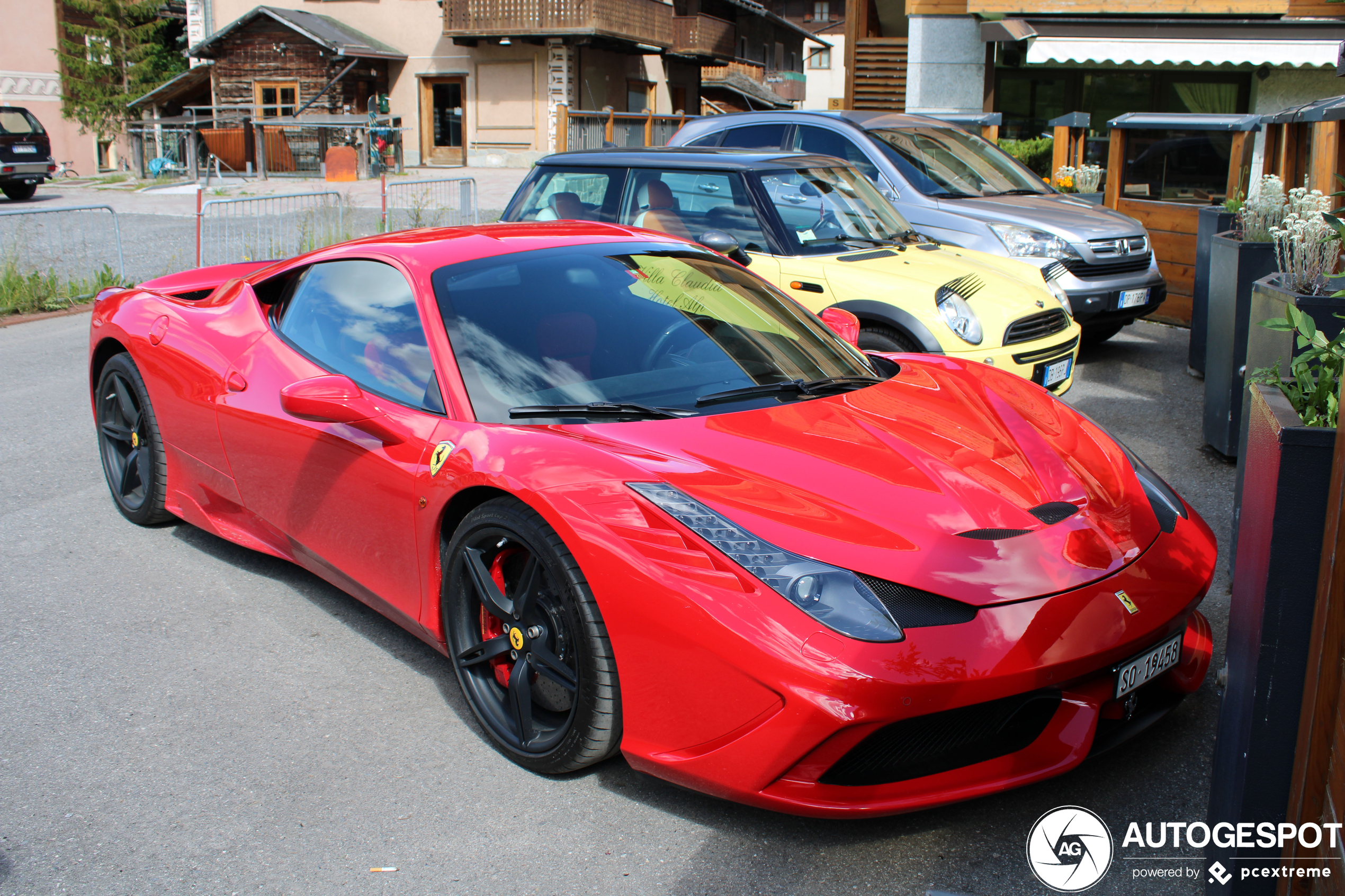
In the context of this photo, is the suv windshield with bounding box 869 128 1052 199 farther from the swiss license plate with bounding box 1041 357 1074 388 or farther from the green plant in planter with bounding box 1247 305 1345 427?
the green plant in planter with bounding box 1247 305 1345 427

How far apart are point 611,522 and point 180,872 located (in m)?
1.26

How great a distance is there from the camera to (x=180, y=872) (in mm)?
2500

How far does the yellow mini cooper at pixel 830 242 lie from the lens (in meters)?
5.97

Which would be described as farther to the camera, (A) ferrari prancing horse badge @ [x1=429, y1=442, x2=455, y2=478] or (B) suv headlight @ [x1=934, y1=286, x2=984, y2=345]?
(B) suv headlight @ [x1=934, y1=286, x2=984, y2=345]

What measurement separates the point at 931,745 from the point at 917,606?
0.98ft

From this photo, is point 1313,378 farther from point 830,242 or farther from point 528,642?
point 830,242

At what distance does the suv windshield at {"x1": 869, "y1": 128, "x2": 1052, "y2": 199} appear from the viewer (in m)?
8.84

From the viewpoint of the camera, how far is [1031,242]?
26.7 feet

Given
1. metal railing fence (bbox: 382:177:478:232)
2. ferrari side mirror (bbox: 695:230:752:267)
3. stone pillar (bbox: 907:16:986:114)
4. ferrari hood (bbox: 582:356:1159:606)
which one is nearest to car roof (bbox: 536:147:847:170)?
ferrari side mirror (bbox: 695:230:752:267)

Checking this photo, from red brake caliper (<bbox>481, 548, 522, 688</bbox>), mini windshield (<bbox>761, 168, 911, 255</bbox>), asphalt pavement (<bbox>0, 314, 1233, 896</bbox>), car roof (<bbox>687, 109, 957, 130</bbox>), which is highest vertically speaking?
car roof (<bbox>687, 109, 957, 130</bbox>)

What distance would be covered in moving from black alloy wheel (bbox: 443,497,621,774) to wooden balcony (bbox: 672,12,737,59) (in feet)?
131

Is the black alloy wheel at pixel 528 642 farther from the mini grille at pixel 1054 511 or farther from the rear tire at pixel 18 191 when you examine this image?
the rear tire at pixel 18 191

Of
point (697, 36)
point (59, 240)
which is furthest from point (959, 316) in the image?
point (697, 36)

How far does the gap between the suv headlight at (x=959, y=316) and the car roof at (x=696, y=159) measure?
145cm
